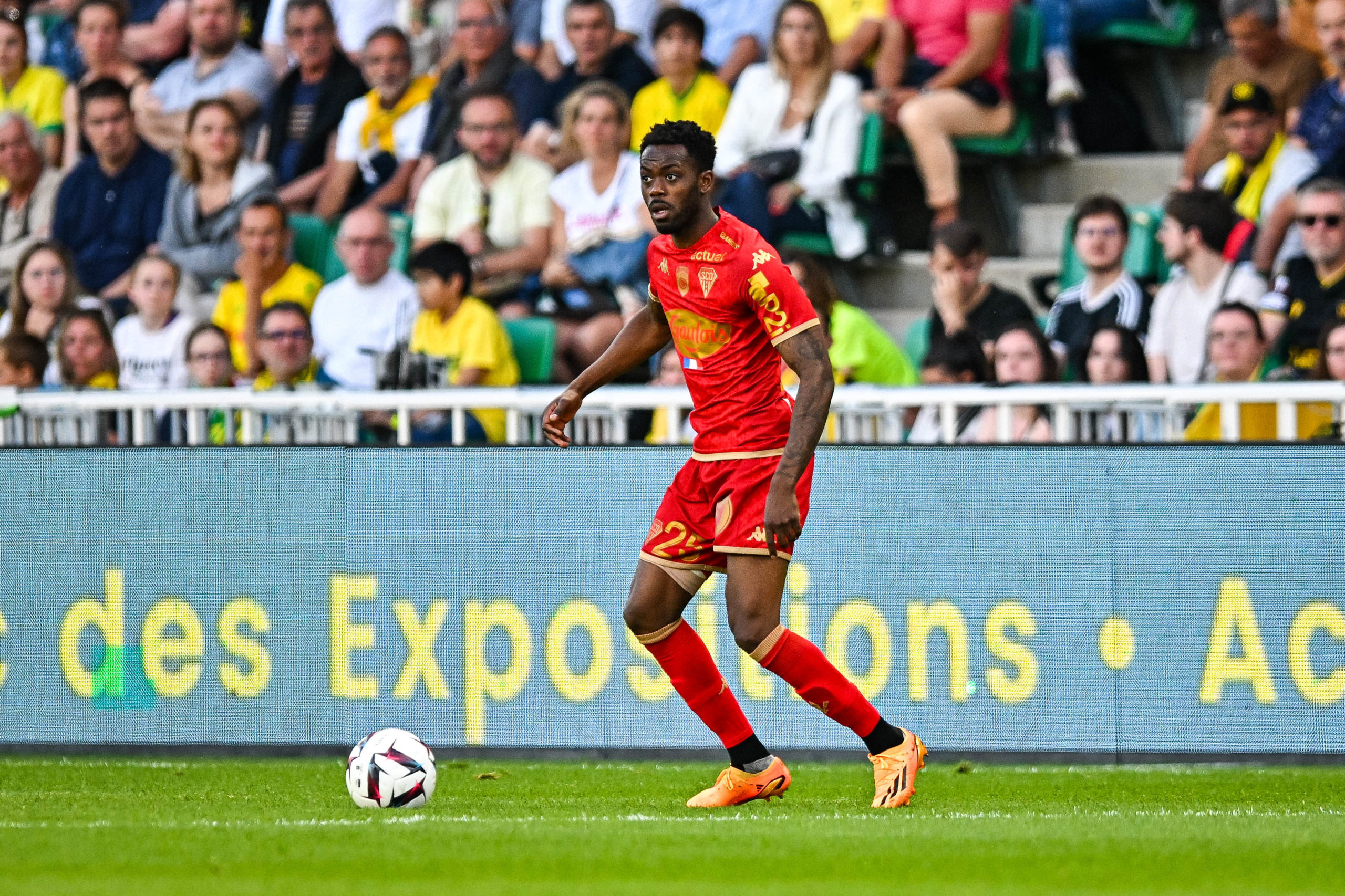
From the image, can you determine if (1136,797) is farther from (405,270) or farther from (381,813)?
(405,270)

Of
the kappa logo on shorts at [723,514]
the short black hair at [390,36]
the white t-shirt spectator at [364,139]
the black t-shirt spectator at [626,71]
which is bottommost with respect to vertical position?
the kappa logo on shorts at [723,514]

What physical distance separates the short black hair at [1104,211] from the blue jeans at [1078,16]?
1781 millimetres

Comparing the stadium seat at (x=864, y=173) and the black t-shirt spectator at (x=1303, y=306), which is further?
the stadium seat at (x=864, y=173)

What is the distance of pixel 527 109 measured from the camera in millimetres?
13031

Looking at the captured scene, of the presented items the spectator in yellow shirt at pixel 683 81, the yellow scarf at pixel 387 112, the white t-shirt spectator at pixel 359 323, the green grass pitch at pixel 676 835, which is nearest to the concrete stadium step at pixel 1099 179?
the spectator in yellow shirt at pixel 683 81

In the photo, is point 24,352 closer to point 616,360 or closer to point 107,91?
point 107,91

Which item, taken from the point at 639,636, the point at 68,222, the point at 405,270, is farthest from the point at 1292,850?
the point at 68,222

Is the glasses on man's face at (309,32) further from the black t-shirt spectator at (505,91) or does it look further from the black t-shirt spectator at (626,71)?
the black t-shirt spectator at (626,71)

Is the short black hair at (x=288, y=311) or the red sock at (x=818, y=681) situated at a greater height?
the short black hair at (x=288, y=311)

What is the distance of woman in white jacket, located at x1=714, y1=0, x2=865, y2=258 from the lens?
454 inches

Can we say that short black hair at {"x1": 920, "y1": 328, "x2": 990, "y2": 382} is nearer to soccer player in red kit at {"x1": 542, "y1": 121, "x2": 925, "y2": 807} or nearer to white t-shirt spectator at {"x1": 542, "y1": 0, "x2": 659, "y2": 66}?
soccer player in red kit at {"x1": 542, "y1": 121, "x2": 925, "y2": 807}

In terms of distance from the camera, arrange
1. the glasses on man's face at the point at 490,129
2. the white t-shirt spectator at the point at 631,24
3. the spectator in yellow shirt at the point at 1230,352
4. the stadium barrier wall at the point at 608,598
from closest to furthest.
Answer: the stadium barrier wall at the point at 608,598, the spectator in yellow shirt at the point at 1230,352, the glasses on man's face at the point at 490,129, the white t-shirt spectator at the point at 631,24

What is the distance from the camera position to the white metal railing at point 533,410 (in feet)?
27.4

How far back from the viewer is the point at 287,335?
1105cm
